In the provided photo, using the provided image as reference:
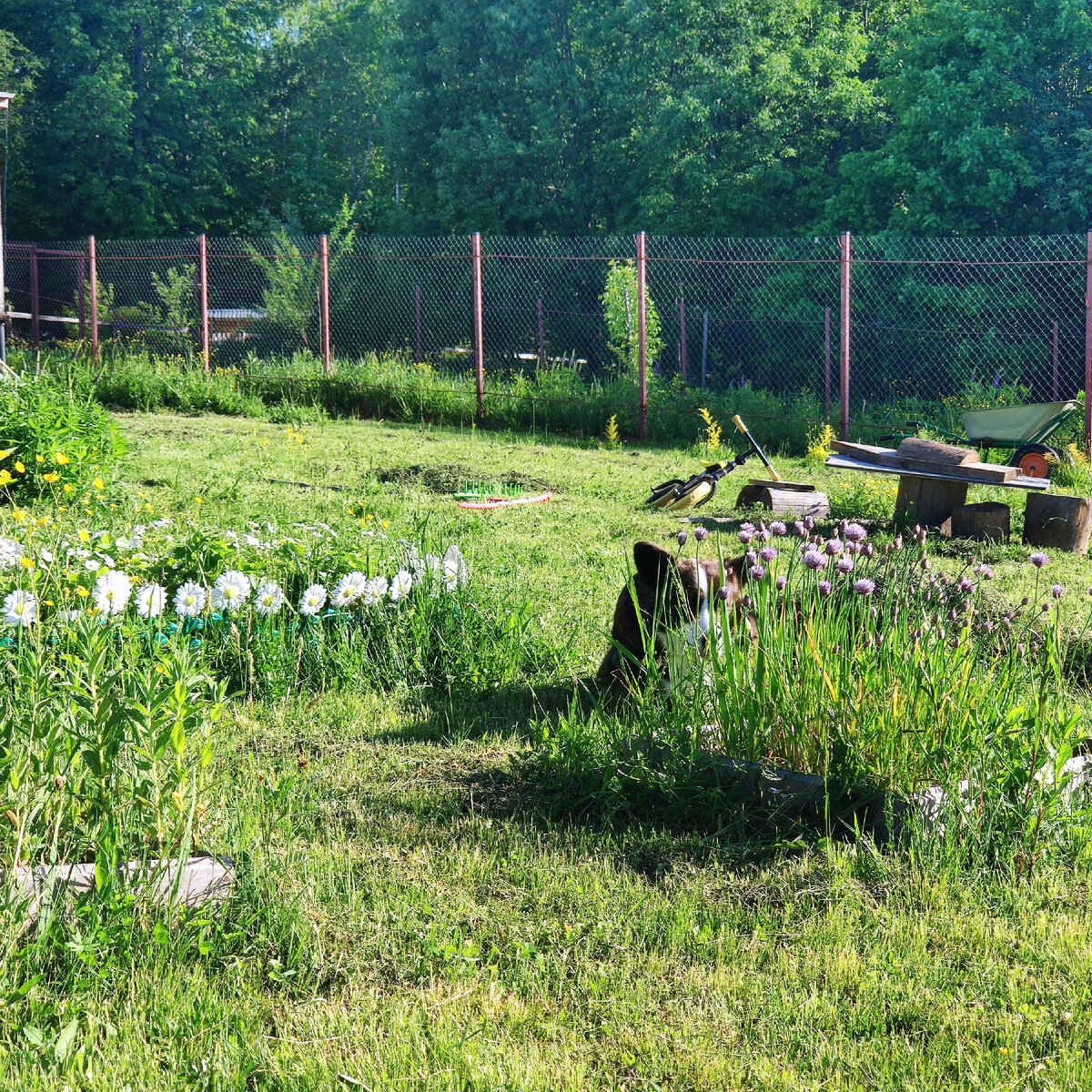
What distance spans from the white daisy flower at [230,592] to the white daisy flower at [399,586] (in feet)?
1.90

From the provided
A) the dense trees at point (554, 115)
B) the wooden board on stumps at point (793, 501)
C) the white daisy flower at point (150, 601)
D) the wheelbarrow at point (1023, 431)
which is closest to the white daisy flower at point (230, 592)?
the white daisy flower at point (150, 601)

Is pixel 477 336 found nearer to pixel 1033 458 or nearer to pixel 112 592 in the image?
pixel 1033 458

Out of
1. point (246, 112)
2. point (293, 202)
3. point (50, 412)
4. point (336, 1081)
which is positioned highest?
point (246, 112)

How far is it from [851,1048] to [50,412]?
6361 mm

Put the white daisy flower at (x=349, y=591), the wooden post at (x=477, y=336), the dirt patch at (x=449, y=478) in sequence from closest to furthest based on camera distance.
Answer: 1. the white daisy flower at (x=349, y=591)
2. the dirt patch at (x=449, y=478)
3. the wooden post at (x=477, y=336)

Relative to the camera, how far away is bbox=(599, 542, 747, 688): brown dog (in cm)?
391

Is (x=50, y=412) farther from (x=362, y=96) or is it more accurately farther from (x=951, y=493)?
(x=362, y=96)

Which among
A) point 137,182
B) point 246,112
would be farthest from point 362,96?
point 137,182

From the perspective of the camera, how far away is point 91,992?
2.41 meters

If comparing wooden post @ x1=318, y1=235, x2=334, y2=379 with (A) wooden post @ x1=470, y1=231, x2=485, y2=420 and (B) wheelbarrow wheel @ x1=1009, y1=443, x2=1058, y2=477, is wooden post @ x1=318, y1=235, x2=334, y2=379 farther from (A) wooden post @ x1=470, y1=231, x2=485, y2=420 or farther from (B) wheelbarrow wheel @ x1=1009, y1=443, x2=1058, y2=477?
(B) wheelbarrow wheel @ x1=1009, y1=443, x2=1058, y2=477

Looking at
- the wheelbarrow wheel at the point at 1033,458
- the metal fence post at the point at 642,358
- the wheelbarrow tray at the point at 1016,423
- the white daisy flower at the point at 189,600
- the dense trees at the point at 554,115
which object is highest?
the dense trees at the point at 554,115

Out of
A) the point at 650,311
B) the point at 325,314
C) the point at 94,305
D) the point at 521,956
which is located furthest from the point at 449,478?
the point at 94,305

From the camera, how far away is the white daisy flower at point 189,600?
4.03m

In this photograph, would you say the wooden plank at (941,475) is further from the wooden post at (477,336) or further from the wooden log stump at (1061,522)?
the wooden post at (477,336)
